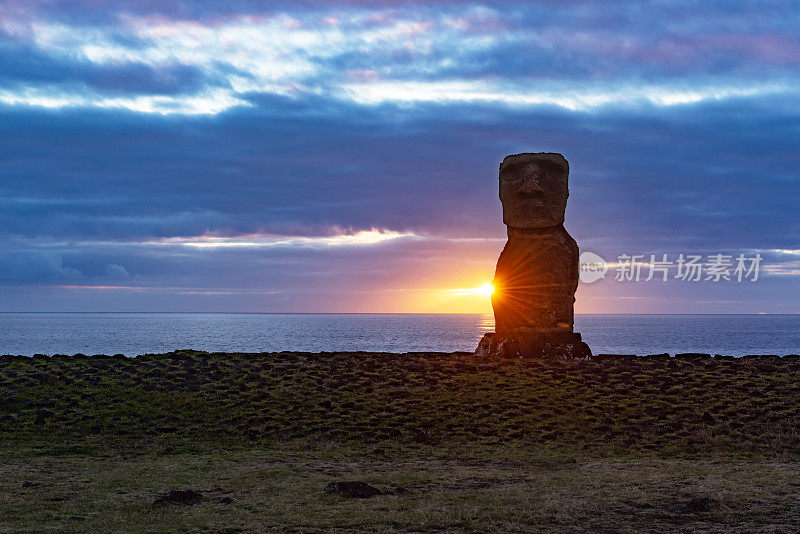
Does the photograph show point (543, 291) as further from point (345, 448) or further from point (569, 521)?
point (569, 521)

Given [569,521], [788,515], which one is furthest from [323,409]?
[788,515]

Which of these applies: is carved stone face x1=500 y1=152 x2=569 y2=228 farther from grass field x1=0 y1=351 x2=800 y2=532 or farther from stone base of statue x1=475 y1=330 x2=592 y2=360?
grass field x1=0 y1=351 x2=800 y2=532

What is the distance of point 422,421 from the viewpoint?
18.4 meters

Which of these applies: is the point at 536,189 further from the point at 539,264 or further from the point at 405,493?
the point at 405,493

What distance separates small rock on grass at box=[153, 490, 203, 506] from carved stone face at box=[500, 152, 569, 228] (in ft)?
54.5

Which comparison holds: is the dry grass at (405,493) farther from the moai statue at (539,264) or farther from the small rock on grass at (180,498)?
the moai statue at (539,264)

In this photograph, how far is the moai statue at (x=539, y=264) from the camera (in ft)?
84.0

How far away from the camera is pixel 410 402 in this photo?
1981cm

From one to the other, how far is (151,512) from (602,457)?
9.11m

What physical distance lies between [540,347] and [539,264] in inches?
111

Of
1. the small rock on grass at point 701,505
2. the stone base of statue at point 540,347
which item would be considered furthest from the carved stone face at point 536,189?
the small rock on grass at point 701,505

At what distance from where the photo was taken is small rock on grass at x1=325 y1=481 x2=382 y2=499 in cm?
1210

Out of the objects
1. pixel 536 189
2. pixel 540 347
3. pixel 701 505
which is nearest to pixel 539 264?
pixel 536 189

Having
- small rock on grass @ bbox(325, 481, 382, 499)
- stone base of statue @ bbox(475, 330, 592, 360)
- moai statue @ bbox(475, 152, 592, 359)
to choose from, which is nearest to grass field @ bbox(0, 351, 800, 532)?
small rock on grass @ bbox(325, 481, 382, 499)
